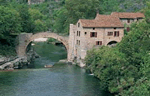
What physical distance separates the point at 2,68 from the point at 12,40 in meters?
12.1

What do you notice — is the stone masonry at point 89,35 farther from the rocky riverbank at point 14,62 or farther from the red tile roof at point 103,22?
the rocky riverbank at point 14,62

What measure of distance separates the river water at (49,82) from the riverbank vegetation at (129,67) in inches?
108

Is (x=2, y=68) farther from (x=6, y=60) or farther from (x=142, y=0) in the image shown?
(x=142, y=0)

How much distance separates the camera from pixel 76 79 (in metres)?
65.2

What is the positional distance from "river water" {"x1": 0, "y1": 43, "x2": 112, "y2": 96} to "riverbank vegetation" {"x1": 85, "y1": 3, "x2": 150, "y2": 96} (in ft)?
8.98

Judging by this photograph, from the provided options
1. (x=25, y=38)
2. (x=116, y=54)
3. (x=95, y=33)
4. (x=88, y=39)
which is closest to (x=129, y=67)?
(x=116, y=54)

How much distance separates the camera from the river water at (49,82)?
185ft

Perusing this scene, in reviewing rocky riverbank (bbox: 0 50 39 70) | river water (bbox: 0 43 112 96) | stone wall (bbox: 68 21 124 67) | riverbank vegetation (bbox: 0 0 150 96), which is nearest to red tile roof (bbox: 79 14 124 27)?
stone wall (bbox: 68 21 124 67)

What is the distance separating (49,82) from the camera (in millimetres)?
62781

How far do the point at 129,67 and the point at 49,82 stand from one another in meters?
15.6

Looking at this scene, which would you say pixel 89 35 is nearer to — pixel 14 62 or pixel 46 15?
pixel 14 62

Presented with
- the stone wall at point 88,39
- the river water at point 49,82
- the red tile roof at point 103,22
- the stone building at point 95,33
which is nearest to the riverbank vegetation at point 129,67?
the river water at point 49,82

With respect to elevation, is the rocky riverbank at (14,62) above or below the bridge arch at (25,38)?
below

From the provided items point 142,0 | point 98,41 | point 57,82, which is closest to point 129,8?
point 142,0
